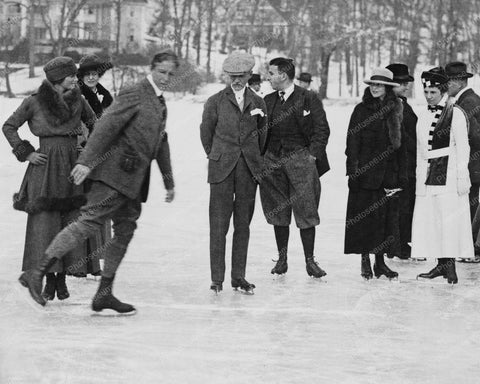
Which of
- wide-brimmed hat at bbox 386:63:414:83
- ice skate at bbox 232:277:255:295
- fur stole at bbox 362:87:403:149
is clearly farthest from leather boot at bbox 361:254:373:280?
wide-brimmed hat at bbox 386:63:414:83

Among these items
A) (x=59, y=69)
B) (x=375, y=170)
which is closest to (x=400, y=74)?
(x=375, y=170)

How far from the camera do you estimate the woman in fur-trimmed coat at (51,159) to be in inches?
307

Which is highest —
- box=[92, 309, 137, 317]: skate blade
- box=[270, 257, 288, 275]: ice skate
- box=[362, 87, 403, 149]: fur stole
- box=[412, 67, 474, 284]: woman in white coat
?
box=[362, 87, 403, 149]: fur stole

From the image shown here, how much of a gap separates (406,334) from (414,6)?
5748 cm

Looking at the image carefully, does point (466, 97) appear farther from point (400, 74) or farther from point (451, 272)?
point (451, 272)

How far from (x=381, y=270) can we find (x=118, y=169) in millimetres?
2979

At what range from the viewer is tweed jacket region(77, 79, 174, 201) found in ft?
23.6

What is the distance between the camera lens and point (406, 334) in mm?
7027

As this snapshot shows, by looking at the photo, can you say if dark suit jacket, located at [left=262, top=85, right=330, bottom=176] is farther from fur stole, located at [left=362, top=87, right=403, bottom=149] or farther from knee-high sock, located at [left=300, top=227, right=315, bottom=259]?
knee-high sock, located at [left=300, top=227, right=315, bottom=259]

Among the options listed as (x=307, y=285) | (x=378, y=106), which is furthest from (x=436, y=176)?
(x=307, y=285)

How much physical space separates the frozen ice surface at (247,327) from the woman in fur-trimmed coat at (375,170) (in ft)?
1.07

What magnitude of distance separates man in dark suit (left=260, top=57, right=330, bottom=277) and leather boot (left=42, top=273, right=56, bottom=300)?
2156mm

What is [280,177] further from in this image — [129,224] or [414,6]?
[414,6]

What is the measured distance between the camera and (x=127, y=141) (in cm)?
726
